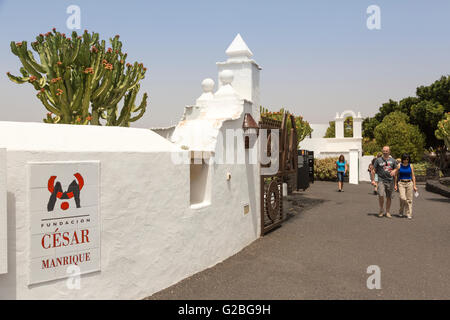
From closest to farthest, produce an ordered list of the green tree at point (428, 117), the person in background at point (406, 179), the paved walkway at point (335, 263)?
the paved walkway at point (335, 263)
the person in background at point (406, 179)
the green tree at point (428, 117)

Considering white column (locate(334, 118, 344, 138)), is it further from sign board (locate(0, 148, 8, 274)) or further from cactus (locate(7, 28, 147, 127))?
sign board (locate(0, 148, 8, 274))

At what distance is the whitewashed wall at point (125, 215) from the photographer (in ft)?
11.6

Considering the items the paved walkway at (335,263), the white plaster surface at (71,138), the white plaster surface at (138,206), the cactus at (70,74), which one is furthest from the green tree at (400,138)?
the white plaster surface at (71,138)

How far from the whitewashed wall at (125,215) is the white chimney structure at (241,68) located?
8.25 ft

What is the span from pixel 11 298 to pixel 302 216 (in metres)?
8.56

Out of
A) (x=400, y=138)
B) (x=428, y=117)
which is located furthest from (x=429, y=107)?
(x=400, y=138)

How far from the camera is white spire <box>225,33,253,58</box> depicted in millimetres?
8141

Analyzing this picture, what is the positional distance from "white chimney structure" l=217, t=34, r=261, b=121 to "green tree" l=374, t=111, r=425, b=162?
29.2 meters

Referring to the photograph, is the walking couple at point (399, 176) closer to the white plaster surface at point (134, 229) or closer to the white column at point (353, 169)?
the white plaster surface at point (134, 229)

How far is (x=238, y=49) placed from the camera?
26.8 ft

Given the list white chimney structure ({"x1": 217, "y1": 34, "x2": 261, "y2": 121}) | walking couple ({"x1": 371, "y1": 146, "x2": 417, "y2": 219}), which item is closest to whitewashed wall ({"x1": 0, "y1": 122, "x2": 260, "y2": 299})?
white chimney structure ({"x1": 217, "y1": 34, "x2": 261, "y2": 121})

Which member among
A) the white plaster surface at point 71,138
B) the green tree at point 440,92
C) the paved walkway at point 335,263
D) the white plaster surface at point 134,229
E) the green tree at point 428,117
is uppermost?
the green tree at point 440,92

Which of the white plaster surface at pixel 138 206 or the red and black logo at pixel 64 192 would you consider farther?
the red and black logo at pixel 64 192
